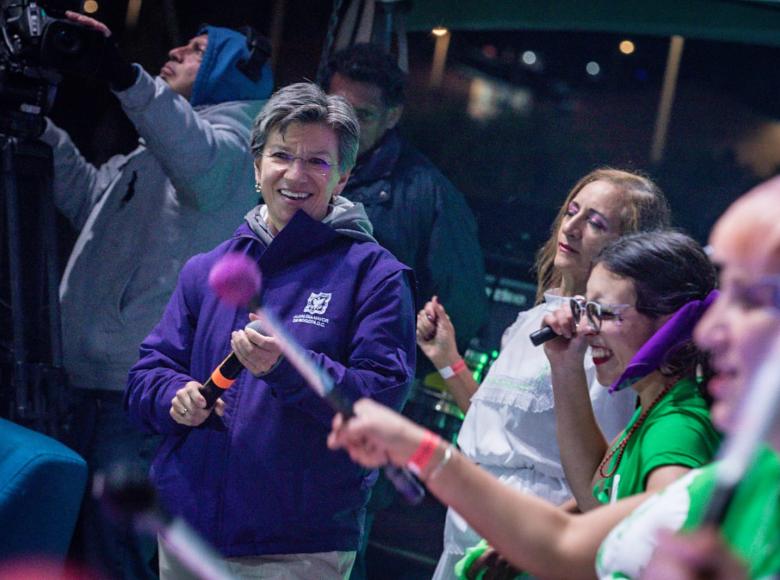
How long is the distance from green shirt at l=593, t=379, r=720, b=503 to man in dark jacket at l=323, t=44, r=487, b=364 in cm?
135

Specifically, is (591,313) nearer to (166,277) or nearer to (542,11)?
(166,277)

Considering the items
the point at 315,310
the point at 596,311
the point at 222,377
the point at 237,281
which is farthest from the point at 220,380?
the point at 596,311

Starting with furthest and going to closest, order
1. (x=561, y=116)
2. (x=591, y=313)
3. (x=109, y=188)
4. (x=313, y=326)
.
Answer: (x=561, y=116), (x=109, y=188), (x=313, y=326), (x=591, y=313)

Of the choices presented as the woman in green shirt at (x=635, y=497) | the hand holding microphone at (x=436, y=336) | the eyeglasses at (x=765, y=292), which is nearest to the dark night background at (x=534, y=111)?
the hand holding microphone at (x=436, y=336)

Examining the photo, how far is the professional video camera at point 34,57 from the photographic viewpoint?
2598mm

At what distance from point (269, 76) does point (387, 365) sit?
1411mm

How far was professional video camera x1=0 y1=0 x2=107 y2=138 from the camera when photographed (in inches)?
102

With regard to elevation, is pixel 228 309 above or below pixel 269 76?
below

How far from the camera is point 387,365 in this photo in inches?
76.2

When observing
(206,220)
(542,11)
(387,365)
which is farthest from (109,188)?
(542,11)

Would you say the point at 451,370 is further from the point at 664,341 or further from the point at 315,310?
the point at 664,341


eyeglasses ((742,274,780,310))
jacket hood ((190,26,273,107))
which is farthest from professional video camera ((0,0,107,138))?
eyeglasses ((742,274,780,310))

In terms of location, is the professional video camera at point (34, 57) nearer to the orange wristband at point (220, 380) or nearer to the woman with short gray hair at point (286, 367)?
the woman with short gray hair at point (286, 367)

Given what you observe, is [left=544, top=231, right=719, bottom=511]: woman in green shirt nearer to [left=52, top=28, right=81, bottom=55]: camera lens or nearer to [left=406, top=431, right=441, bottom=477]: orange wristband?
[left=406, top=431, right=441, bottom=477]: orange wristband
